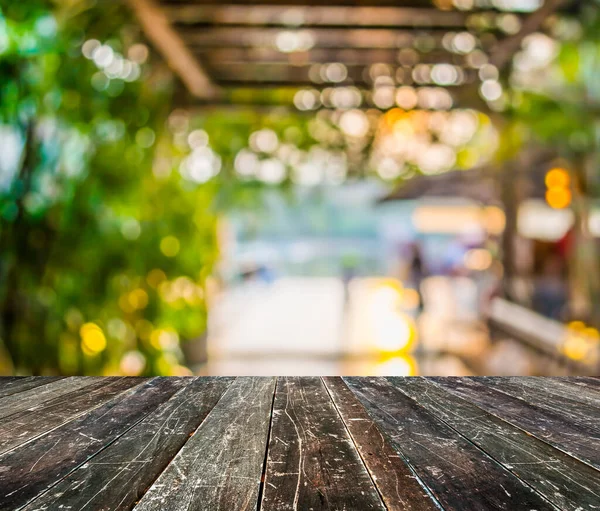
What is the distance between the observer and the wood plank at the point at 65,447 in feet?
2.57

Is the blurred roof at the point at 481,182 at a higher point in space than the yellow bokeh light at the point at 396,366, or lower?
higher

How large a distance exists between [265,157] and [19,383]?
5.22m

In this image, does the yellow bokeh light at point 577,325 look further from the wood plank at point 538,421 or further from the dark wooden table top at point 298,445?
the wood plank at point 538,421

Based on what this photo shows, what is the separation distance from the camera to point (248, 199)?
7895 millimetres

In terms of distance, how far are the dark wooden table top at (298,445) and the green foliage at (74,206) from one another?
4.32 ft

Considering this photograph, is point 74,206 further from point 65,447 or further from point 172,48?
point 65,447

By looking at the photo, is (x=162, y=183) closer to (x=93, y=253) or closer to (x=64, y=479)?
(x=93, y=253)

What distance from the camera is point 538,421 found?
1100 mm

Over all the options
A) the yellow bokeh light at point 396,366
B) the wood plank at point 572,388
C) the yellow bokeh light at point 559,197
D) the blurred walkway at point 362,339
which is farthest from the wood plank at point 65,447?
the yellow bokeh light at point 559,197

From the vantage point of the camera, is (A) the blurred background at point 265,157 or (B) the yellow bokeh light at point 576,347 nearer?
(A) the blurred background at point 265,157

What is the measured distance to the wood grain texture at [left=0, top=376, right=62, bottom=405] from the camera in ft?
4.41

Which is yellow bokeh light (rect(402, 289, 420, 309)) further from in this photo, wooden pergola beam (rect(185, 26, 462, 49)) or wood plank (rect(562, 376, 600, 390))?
wood plank (rect(562, 376, 600, 390))

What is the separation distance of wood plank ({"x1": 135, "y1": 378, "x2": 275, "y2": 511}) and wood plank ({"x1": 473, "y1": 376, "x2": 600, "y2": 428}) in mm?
561

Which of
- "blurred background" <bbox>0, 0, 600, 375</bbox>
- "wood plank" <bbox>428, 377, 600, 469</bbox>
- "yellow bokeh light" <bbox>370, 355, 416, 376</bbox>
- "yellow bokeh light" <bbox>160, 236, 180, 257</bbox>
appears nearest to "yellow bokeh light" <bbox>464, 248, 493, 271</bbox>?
"blurred background" <bbox>0, 0, 600, 375</bbox>
